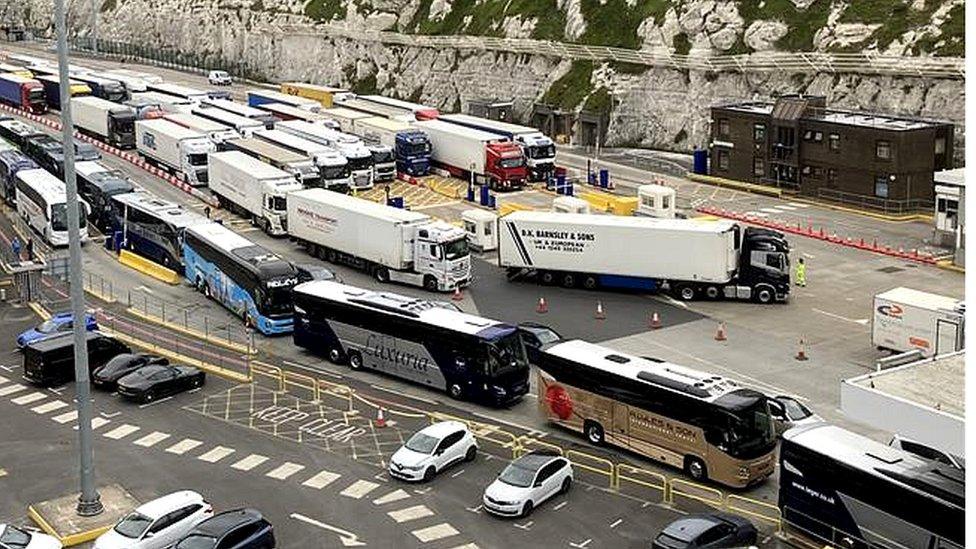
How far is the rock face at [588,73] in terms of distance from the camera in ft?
271

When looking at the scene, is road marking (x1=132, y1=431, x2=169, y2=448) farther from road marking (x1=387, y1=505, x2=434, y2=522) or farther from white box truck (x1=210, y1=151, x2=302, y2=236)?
white box truck (x1=210, y1=151, x2=302, y2=236)

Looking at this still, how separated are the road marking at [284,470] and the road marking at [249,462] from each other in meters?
0.71

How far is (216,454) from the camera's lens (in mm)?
36219

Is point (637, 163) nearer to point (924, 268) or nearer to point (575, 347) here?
point (924, 268)

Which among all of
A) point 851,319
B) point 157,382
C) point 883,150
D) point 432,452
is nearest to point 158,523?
point 432,452

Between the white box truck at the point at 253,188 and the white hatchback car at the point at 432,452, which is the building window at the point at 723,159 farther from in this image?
the white hatchback car at the point at 432,452

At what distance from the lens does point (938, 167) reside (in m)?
69.9

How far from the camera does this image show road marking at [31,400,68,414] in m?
40.4

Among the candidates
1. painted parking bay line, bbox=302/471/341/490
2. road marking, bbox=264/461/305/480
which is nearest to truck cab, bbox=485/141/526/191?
road marking, bbox=264/461/305/480

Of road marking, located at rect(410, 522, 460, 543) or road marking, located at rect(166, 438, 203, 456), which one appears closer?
road marking, located at rect(410, 522, 460, 543)

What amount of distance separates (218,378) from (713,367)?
16895 mm

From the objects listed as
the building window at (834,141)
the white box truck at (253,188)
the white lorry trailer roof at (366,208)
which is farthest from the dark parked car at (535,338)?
the building window at (834,141)

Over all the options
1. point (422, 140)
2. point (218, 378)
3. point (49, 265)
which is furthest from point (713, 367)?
point (422, 140)

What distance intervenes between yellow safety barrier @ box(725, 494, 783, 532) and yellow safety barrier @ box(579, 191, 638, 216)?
121ft
